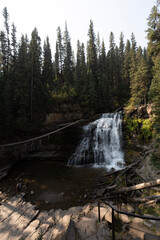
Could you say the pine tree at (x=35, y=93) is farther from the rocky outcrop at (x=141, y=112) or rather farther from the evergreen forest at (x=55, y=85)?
the rocky outcrop at (x=141, y=112)

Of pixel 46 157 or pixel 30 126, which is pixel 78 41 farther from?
pixel 46 157

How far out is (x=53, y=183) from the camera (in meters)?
11.6

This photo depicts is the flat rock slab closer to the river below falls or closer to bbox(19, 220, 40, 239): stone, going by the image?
bbox(19, 220, 40, 239): stone

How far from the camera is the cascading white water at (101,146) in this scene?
16.0 metres

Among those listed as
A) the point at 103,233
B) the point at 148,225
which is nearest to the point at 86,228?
the point at 103,233

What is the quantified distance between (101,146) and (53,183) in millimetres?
8451

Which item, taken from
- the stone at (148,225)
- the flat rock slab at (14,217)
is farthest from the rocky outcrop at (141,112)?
the flat rock slab at (14,217)

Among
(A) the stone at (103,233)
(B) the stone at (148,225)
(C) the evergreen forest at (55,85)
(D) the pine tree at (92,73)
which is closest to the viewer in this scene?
(A) the stone at (103,233)

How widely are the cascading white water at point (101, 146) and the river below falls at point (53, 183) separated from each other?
70.3 inches

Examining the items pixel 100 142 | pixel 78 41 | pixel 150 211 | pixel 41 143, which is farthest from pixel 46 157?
pixel 78 41

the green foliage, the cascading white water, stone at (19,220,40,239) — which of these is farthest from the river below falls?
the green foliage

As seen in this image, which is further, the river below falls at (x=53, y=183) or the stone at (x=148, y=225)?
A: the river below falls at (x=53, y=183)

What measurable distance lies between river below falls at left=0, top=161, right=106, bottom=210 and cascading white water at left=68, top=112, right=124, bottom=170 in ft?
5.86

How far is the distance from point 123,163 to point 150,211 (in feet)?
34.1
